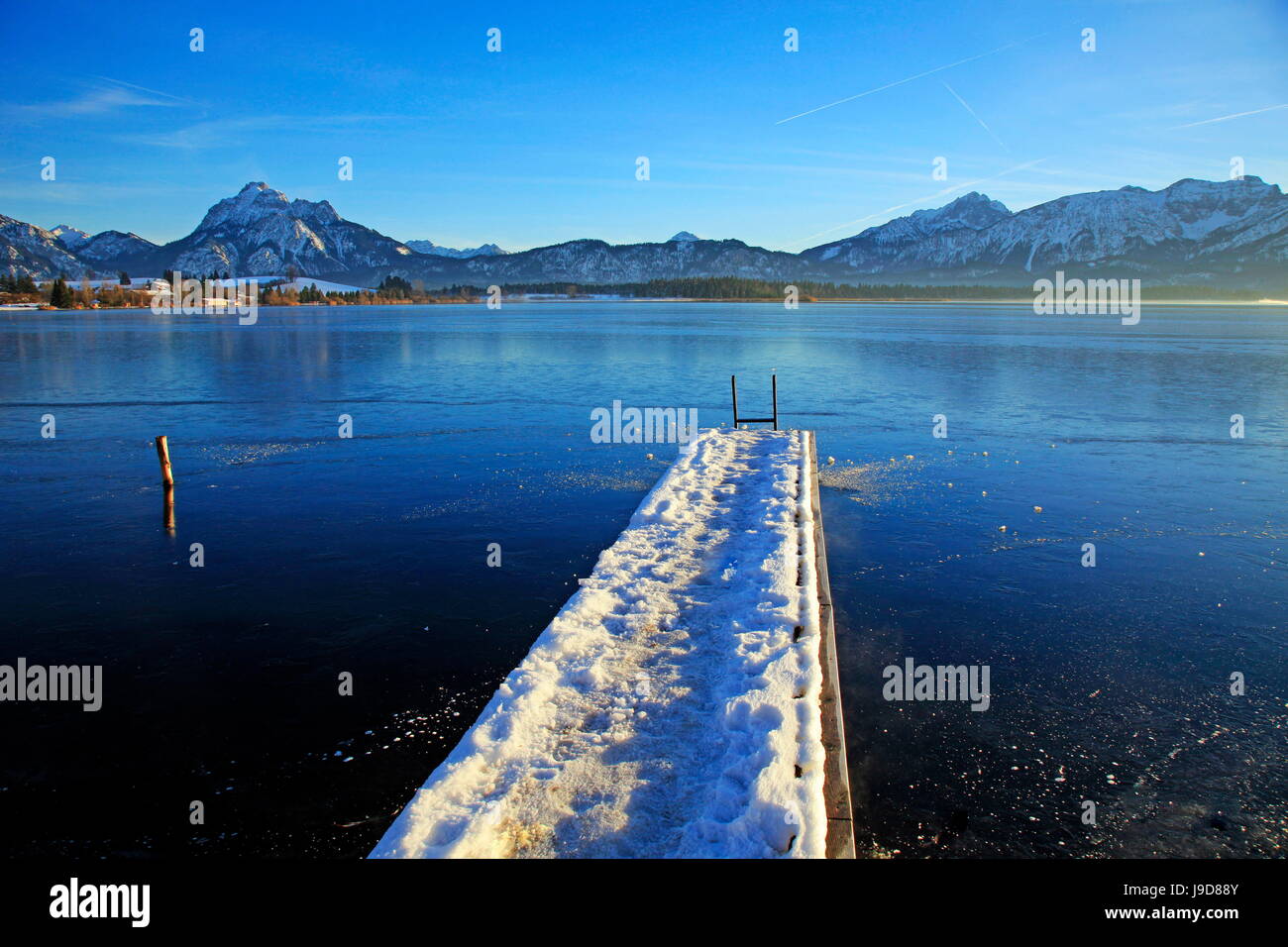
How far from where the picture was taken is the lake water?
21.6ft

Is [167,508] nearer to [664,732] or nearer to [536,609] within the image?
[536,609]

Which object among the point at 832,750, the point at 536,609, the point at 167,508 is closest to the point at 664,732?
the point at 832,750

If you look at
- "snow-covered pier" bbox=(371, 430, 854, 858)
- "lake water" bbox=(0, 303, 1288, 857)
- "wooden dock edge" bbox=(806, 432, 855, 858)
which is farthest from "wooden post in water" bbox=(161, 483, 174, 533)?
"wooden dock edge" bbox=(806, 432, 855, 858)

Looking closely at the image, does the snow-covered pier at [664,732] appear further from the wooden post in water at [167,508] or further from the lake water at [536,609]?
the wooden post in water at [167,508]

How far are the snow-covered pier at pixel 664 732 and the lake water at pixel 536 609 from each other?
0.79m

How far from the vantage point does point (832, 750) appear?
21.8 feet

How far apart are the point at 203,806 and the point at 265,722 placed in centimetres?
133

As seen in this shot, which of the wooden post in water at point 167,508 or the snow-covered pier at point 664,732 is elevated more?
the wooden post in water at point 167,508

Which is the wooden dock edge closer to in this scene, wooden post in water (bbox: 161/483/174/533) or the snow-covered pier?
the snow-covered pier

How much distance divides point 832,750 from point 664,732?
4.81 ft

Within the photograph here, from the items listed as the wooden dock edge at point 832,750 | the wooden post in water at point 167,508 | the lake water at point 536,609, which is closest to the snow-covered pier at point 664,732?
the wooden dock edge at point 832,750

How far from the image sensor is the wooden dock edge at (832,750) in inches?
216

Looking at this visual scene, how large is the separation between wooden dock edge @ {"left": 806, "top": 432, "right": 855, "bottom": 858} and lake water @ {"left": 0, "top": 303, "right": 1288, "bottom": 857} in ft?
1.54

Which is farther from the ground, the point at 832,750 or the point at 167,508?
the point at 167,508
